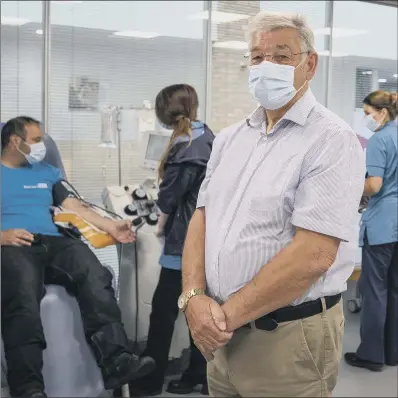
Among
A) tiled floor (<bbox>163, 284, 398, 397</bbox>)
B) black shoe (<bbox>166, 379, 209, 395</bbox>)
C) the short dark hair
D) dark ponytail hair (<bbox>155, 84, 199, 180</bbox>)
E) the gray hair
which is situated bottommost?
tiled floor (<bbox>163, 284, 398, 397</bbox>)

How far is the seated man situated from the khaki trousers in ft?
4.30

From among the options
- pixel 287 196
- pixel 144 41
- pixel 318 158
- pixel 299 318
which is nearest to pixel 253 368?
pixel 299 318

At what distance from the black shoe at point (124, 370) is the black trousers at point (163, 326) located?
315mm

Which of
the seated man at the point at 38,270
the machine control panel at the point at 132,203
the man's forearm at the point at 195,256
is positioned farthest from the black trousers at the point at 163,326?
the man's forearm at the point at 195,256

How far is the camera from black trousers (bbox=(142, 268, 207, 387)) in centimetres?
319

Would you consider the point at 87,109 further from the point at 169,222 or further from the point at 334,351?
the point at 334,351

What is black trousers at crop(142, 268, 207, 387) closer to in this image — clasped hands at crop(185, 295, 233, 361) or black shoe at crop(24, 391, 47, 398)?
black shoe at crop(24, 391, 47, 398)

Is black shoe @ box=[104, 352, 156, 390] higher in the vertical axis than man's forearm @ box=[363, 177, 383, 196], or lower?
lower

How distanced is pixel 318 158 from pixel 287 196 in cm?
11

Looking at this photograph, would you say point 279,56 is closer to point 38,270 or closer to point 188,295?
point 188,295

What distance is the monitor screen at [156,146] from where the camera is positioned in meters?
3.72

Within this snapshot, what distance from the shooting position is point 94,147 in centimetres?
471

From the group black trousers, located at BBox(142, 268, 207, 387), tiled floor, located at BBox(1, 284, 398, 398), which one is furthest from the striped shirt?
tiled floor, located at BBox(1, 284, 398, 398)

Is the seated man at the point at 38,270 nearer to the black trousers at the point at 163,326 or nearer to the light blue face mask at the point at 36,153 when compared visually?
the light blue face mask at the point at 36,153
